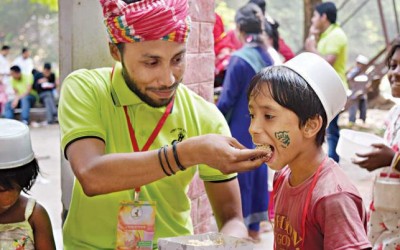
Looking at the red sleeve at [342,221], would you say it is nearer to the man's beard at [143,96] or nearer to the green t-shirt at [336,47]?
the man's beard at [143,96]

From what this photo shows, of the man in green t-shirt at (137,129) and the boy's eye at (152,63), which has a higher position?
the boy's eye at (152,63)

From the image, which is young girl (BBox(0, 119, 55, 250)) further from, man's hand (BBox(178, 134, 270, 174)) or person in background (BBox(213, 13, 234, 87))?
person in background (BBox(213, 13, 234, 87))

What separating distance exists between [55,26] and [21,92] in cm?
1133

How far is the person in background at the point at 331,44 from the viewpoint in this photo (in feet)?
28.9

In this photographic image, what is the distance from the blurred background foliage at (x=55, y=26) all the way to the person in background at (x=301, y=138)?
70.5 feet

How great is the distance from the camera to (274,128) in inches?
96.9

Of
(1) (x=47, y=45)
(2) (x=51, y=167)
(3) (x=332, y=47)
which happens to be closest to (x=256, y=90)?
(3) (x=332, y=47)

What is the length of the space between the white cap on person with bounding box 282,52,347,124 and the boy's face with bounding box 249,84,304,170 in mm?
119

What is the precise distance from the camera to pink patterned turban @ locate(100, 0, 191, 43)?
2635 mm

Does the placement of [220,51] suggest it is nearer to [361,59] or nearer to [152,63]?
[152,63]

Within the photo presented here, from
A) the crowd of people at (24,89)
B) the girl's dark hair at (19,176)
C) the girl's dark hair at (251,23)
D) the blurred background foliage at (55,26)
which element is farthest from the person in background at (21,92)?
the girl's dark hair at (19,176)

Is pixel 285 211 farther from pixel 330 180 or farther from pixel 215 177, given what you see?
pixel 215 177

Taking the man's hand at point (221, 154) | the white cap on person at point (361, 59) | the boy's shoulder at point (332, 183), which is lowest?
the white cap on person at point (361, 59)

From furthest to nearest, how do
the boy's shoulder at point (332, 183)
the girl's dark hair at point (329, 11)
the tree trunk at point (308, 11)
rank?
1. the tree trunk at point (308, 11)
2. the girl's dark hair at point (329, 11)
3. the boy's shoulder at point (332, 183)
